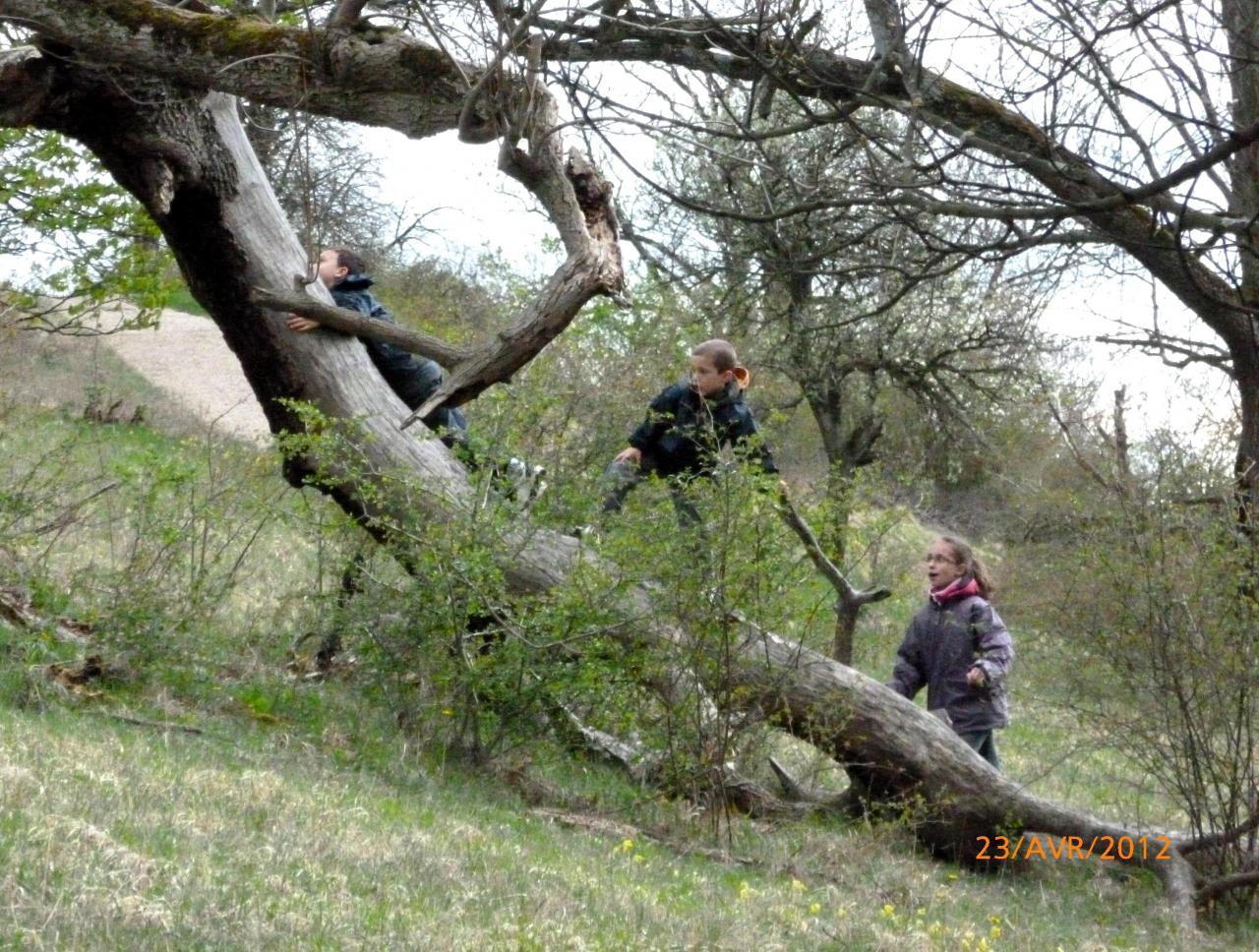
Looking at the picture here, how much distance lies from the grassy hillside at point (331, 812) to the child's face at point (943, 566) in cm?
17

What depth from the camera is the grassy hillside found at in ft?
13.7

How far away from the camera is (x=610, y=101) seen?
6.80 meters

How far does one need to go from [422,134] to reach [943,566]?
12.9ft

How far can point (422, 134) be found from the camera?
8312 millimetres

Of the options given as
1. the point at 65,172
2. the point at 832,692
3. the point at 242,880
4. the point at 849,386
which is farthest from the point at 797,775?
the point at 849,386

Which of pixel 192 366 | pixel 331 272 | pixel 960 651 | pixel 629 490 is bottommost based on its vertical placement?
pixel 960 651

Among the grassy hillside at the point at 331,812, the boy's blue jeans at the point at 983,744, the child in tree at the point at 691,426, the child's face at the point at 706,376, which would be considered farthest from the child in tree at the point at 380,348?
the boy's blue jeans at the point at 983,744

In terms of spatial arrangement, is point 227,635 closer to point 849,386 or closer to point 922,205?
point 922,205

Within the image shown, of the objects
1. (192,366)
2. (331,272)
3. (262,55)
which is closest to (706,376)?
(331,272)

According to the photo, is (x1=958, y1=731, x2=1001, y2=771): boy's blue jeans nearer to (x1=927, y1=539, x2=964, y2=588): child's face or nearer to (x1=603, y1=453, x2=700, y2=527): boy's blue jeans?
(x1=927, y1=539, x2=964, y2=588): child's face

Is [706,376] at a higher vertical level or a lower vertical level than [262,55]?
lower

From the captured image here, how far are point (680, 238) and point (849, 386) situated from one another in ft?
29.5

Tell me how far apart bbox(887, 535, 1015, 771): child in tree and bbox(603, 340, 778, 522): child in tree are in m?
1.55

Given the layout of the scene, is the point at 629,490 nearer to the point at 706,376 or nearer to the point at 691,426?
the point at 691,426
